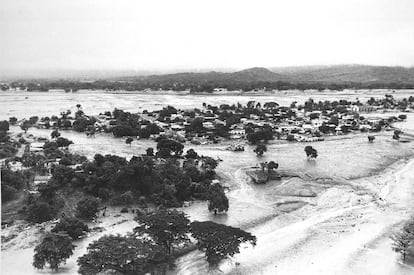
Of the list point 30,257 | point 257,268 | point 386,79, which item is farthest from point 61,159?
point 386,79

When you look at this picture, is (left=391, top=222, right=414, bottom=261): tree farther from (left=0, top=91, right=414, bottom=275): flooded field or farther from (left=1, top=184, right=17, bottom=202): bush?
(left=1, top=184, right=17, bottom=202): bush

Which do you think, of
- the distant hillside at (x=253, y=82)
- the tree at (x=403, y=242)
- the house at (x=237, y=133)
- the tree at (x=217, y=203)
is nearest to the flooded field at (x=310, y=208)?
the tree at (x=403, y=242)

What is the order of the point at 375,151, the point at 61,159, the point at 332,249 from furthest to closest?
1. the point at 375,151
2. the point at 61,159
3. the point at 332,249

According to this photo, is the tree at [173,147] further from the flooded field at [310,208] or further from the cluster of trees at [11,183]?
the cluster of trees at [11,183]

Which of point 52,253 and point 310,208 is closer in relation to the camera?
point 52,253

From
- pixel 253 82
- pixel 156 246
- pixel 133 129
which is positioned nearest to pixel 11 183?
pixel 156 246

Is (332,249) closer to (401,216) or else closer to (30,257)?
(401,216)

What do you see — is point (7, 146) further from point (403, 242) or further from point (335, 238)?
point (403, 242)
